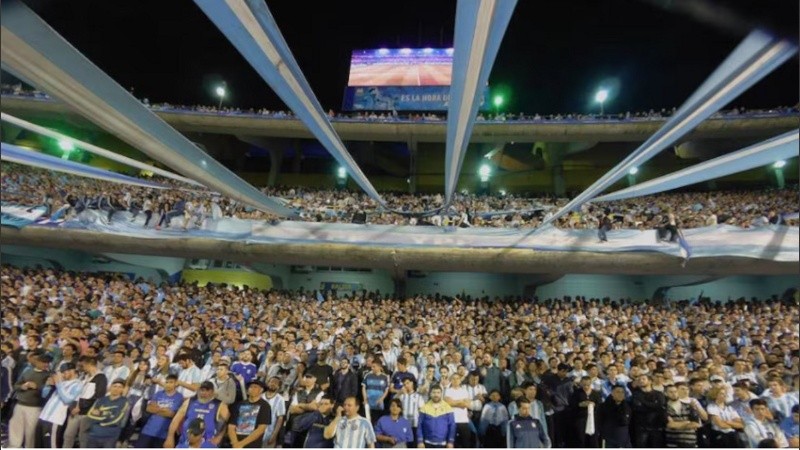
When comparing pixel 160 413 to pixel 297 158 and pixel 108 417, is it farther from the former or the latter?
pixel 297 158

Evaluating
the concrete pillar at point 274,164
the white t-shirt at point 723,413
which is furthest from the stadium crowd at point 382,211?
the concrete pillar at point 274,164

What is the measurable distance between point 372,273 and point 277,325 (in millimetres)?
8269

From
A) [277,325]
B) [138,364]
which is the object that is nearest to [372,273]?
[277,325]

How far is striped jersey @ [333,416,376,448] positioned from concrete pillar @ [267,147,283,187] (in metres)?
17.7

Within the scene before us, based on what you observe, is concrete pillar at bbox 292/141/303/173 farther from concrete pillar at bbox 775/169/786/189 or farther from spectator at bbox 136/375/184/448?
concrete pillar at bbox 775/169/786/189

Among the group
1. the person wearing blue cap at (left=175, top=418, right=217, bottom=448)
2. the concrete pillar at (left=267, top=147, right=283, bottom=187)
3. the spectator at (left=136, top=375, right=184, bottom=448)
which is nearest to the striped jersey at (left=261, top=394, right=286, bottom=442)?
the person wearing blue cap at (left=175, top=418, right=217, bottom=448)

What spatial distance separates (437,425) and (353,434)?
3.61 feet

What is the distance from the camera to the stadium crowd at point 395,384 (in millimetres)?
3996

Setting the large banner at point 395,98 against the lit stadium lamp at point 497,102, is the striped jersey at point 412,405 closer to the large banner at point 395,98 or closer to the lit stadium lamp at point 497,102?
the large banner at point 395,98

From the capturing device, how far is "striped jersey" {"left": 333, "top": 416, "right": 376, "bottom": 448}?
4.39 m

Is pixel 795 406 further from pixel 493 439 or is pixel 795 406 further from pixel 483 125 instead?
pixel 483 125

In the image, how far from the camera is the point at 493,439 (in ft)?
16.6

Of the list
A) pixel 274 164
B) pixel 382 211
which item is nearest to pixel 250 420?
pixel 382 211

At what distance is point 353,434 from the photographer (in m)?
4.45
